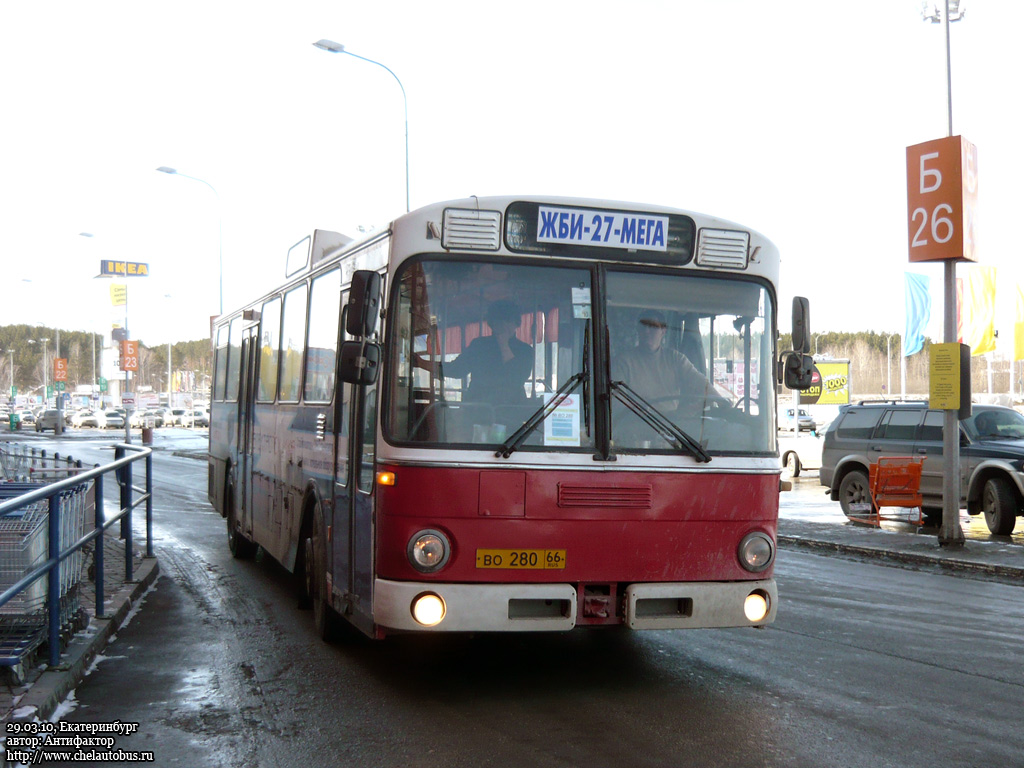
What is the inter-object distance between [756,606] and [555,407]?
5.69ft

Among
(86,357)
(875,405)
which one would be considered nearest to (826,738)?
(875,405)

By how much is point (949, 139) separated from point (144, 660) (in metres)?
12.0

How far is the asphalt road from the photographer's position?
536 cm

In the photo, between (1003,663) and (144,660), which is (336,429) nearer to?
(144,660)

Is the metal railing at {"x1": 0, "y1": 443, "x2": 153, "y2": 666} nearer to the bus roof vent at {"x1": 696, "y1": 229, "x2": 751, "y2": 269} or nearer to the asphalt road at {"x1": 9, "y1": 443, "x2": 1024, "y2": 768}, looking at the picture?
the asphalt road at {"x1": 9, "y1": 443, "x2": 1024, "y2": 768}

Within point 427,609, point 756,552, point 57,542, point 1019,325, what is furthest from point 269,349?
point 1019,325

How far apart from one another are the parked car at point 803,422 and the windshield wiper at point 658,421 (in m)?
54.7

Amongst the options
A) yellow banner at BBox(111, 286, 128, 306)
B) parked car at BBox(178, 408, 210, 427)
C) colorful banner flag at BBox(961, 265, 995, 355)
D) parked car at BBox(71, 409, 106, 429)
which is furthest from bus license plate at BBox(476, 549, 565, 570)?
parked car at BBox(178, 408, 210, 427)

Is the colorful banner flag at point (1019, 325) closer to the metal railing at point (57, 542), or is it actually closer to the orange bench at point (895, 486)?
the orange bench at point (895, 486)

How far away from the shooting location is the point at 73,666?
21.5 feet

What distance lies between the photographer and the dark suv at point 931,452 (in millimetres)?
16328

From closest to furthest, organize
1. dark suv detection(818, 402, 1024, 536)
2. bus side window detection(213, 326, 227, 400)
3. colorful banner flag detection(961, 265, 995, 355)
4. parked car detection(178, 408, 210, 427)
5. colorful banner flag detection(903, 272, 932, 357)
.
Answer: bus side window detection(213, 326, 227, 400) → dark suv detection(818, 402, 1024, 536) → colorful banner flag detection(961, 265, 995, 355) → colorful banner flag detection(903, 272, 932, 357) → parked car detection(178, 408, 210, 427)

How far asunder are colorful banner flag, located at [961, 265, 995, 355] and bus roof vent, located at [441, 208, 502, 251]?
3316 centimetres

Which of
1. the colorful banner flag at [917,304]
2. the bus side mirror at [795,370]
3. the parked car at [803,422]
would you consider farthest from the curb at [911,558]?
the parked car at [803,422]
